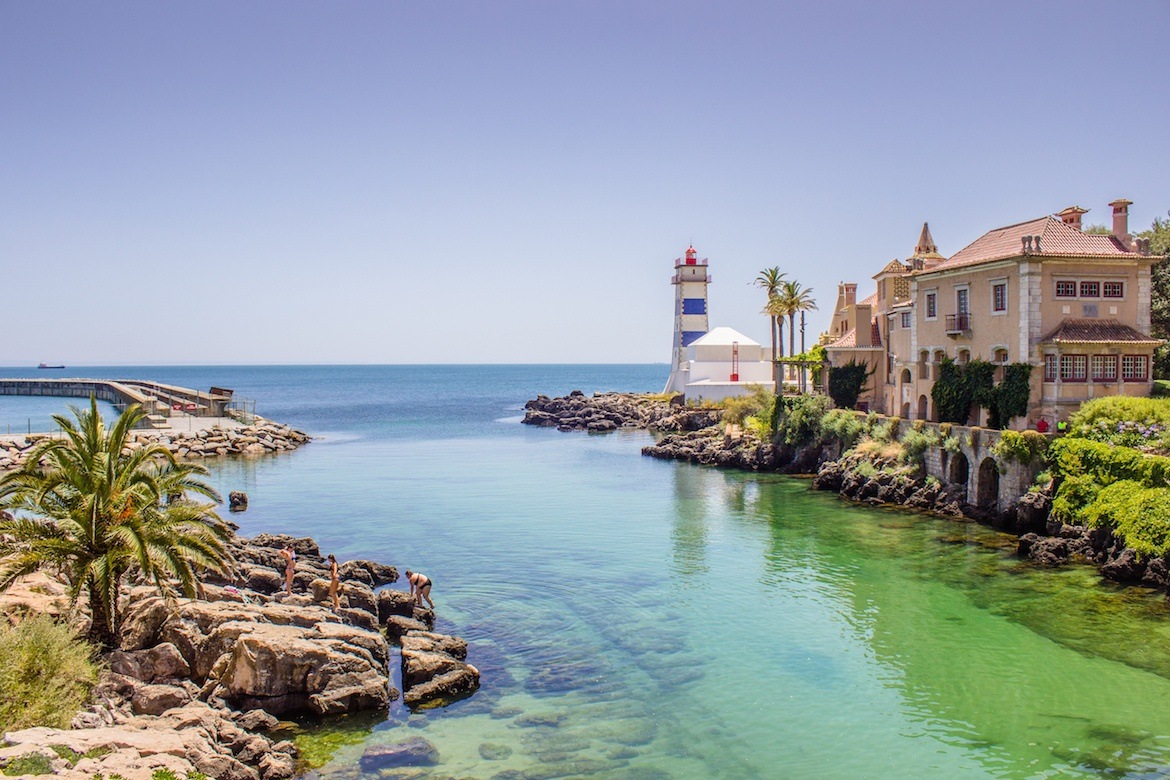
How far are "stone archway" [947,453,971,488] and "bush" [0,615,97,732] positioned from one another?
34.7 m

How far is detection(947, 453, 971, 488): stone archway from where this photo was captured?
39.5 meters

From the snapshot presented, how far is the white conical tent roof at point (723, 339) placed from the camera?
87625 mm

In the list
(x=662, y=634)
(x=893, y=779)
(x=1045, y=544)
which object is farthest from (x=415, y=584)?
(x=1045, y=544)

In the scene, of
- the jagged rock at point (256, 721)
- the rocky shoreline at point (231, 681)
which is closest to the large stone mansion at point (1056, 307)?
the rocky shoreline at point (231, 681)

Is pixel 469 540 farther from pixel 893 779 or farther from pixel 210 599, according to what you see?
pixel 893 779

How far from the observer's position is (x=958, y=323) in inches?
1660

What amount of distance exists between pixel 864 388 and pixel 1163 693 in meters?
34.8

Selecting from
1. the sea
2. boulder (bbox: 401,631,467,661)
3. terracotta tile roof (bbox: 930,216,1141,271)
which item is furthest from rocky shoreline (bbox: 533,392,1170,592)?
boulder (bbox: 401,631,467,661)

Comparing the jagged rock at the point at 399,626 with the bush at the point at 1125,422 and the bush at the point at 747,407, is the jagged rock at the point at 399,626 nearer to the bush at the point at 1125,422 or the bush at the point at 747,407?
the bush at the point at 1125,422

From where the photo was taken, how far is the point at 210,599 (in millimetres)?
21688

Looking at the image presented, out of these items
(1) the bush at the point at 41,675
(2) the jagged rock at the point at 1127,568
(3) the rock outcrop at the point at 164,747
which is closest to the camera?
(3) the rock outcrop at the point at 164,747

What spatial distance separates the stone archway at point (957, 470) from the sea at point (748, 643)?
310cm

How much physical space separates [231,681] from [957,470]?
32.8m

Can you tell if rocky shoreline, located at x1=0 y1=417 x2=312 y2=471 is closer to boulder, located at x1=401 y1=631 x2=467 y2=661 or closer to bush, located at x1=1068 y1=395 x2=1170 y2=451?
boulder, located at x1=401 y1=631 x2=467 y2=661
